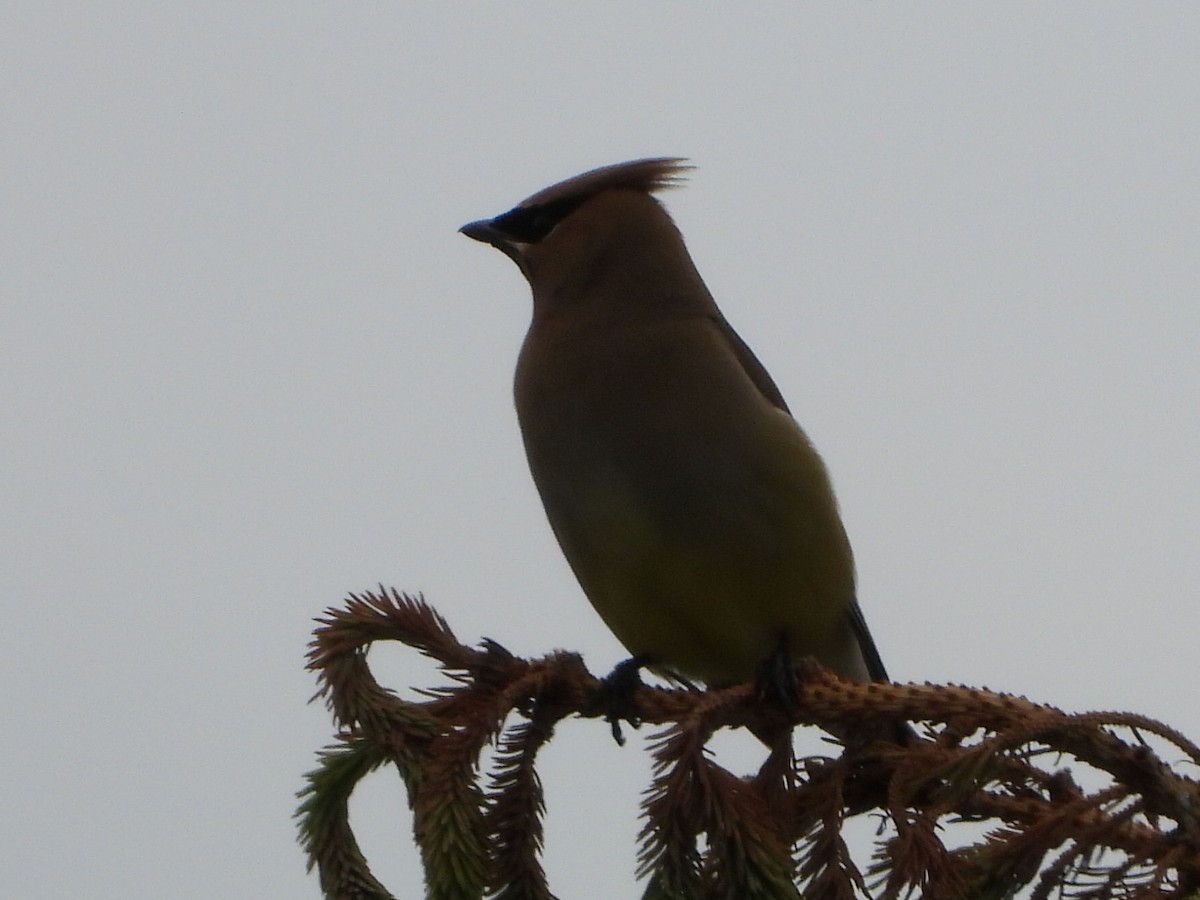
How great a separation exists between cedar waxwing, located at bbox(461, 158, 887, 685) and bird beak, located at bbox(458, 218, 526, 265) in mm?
358

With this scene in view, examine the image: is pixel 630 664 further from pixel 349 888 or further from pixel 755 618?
pixel 349 888

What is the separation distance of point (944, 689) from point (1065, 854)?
0.31 m

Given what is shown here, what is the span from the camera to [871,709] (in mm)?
2248

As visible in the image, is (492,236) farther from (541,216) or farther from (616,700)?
(616,700)

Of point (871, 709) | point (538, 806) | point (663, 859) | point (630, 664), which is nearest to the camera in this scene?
point (663, 859)

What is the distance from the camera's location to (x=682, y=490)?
3.49 meters

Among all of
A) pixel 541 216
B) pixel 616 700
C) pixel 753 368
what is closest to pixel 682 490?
pixel 753 368

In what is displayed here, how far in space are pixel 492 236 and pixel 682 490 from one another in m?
1.16

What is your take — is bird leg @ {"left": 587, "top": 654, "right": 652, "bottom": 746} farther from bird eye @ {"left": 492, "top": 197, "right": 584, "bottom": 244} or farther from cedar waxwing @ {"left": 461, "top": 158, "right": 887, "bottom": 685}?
bird eye @ {"left": 492, "top": 197, "right": 584, "bottom": 244}

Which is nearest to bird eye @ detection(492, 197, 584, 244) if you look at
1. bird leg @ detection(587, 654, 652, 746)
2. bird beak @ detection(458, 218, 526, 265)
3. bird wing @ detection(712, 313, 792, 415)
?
bird beak @ detection(458, 218, 526, 265)

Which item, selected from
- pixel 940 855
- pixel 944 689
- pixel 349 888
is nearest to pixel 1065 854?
pixel 940 855

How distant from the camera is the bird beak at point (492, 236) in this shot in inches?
Answer: 171

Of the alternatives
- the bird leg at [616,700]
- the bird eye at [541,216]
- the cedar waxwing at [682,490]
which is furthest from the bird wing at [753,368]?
the bird leg at [616,700]

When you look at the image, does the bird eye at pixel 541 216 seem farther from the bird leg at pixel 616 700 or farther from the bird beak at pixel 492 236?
the bird leg at pixel 616 700
